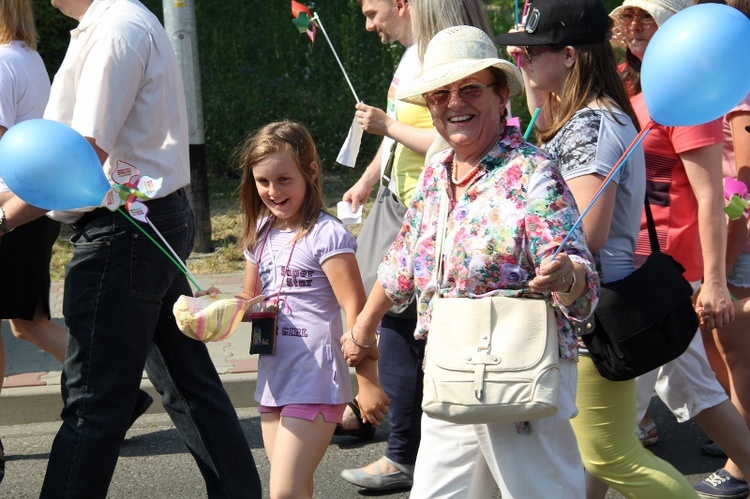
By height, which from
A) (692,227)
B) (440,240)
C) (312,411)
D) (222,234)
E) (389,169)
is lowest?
(222,234)

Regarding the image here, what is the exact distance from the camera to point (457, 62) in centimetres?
305

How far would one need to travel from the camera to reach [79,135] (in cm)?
340

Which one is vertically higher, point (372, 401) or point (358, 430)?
point (372, 401)

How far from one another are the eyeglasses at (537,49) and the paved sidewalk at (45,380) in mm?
2914

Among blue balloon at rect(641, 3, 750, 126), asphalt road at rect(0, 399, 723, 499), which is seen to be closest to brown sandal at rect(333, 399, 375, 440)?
asphalt road at rect(0, 399, 723, 499)

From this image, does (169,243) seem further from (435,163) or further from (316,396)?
(435,163)

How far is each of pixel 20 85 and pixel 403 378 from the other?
6.16 feet

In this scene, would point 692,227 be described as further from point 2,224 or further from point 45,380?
point 45,380

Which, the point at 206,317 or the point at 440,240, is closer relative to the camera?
the point at 440,240

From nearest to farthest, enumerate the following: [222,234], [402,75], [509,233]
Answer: [509,233]
[402,75]
[222,234]

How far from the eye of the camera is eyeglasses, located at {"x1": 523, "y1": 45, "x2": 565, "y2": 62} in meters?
3.49

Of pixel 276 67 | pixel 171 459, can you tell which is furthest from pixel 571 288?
pixel 276 67

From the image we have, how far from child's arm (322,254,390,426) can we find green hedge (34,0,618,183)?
6.99 meters

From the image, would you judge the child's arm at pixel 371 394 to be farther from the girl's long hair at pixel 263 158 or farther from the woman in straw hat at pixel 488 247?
the girl's long hair at pixel 263 158
